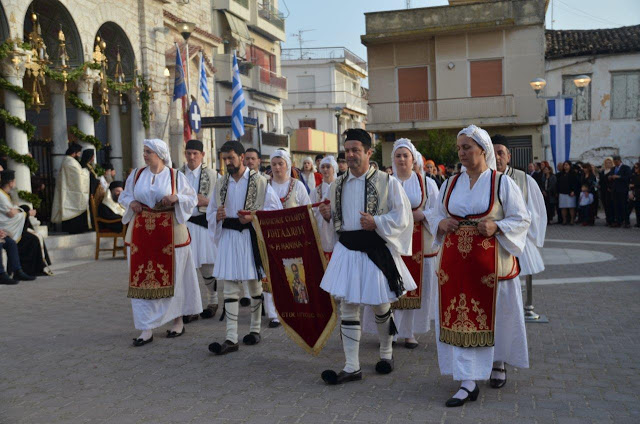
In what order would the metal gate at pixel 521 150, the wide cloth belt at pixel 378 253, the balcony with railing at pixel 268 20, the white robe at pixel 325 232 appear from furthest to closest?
the balcony with railing at pixel 268 20 → the metal gate at pixel 521 150 → the white robe at pixel 325 232 → the wide cloth belt at pixel 378 253

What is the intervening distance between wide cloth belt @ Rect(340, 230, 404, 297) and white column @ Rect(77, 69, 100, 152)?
45.2 ft

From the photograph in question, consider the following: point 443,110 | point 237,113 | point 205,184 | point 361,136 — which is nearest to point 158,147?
point 205,184

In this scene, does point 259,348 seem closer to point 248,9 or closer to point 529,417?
point 529,417

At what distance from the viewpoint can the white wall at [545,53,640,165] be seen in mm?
32125

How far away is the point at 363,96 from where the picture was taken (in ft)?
218

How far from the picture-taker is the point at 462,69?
111 ft

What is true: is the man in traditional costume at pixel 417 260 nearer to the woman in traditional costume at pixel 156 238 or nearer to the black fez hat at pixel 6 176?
the woman in traditional costume at pixel 156 238

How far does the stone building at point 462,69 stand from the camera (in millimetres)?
33312

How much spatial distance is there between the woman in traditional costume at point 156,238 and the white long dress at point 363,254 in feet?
7.75

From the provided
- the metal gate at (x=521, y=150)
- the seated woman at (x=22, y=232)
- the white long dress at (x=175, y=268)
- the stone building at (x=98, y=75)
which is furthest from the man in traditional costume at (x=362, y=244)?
the metal gate at (x=521, y=150)

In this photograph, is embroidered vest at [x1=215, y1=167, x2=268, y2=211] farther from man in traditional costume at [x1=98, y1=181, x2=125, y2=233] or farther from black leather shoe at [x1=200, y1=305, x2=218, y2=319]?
man in traditional costume at [x1=98, y1=181, x2=125, y2=233]

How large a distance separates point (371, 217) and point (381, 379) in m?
1.36

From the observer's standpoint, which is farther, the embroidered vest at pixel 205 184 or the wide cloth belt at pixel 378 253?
the embroidered vest at pixel 205 184

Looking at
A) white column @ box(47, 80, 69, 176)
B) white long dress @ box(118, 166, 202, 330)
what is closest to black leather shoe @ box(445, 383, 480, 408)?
white long dress @ box(118, 166, 202, 330)
